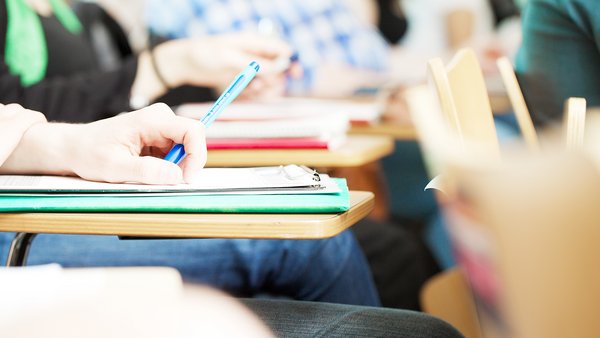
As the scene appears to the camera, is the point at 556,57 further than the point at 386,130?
No

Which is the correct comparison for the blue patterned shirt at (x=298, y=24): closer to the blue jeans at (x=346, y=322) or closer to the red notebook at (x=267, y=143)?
the red notebook at (x=267, y=143)

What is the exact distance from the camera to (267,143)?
1.03 metres

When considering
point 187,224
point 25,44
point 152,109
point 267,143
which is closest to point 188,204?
point 187,224

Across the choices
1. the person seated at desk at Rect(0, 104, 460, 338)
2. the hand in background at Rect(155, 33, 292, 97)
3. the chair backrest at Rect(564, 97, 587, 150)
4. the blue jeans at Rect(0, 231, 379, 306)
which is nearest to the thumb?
the person seated at desk at Rect(0, 104, 460, 338)

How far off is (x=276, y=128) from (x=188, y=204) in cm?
43

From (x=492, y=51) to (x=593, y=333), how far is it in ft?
6.61

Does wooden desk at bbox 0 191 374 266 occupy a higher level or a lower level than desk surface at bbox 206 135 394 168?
higher

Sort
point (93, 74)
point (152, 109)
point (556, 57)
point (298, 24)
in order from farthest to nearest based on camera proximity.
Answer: point (298, 24), point (93, 74), point (556, 57), point (152, 109)

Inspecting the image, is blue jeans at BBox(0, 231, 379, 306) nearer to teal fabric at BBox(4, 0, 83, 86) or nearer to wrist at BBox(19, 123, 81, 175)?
wrist at BBox(19, 123, 81, 175)

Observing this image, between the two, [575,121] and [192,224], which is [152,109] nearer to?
[192,224]

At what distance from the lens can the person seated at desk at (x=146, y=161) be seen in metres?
0.69

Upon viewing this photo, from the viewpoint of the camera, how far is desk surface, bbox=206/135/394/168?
968mm

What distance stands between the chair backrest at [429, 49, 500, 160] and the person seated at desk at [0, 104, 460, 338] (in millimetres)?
200

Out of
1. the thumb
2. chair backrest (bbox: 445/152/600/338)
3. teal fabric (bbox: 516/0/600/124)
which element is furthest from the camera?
teal fabric (bbox: 516/0/600/124)
